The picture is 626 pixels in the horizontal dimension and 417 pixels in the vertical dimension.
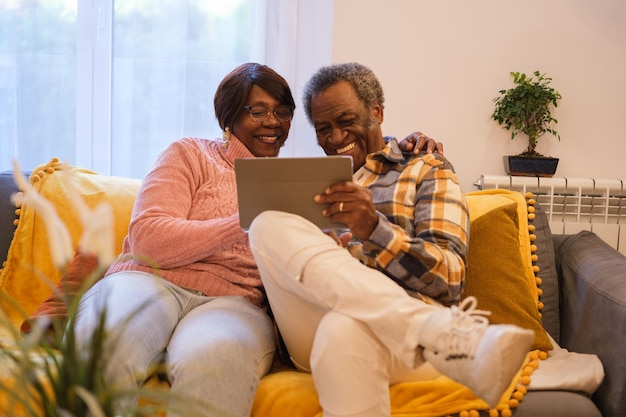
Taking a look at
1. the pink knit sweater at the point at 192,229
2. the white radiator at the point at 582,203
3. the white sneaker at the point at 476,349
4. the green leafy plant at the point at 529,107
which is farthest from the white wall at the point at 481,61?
the white sneaker at the point at 476,349

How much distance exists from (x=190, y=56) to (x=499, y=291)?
5.32ft

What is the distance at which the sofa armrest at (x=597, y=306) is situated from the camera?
1726 mm

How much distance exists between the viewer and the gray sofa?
167cm

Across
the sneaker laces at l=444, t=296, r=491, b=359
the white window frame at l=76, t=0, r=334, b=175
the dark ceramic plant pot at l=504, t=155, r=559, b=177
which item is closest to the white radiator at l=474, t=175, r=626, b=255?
the dark ceramic plant pot at l=504, t=155, r=559, b=177

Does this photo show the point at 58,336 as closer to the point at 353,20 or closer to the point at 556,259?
the point at 556,259

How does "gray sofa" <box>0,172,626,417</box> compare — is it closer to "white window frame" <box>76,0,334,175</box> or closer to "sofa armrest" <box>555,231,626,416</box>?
"sofa armrest" <box>555,231,626,416</box>

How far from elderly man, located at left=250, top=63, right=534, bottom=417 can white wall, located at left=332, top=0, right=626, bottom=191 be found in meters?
0.81

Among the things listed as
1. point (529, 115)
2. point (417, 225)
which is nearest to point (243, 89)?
point (417, 225)

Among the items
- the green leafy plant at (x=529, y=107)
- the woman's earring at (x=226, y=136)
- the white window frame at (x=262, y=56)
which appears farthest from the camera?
the white window frame at (x=262, y=56)

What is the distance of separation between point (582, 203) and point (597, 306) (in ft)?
3.16

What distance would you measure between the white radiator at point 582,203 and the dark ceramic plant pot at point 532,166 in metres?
0.03

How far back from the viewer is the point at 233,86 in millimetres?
2055

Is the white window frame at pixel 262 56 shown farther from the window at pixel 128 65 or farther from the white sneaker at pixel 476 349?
the white sneaker at pixel 476 349

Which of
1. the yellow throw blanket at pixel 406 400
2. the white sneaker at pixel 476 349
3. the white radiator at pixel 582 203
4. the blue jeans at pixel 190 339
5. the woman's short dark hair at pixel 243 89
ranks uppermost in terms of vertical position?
the woman's short dark hair at pixel 243 89
